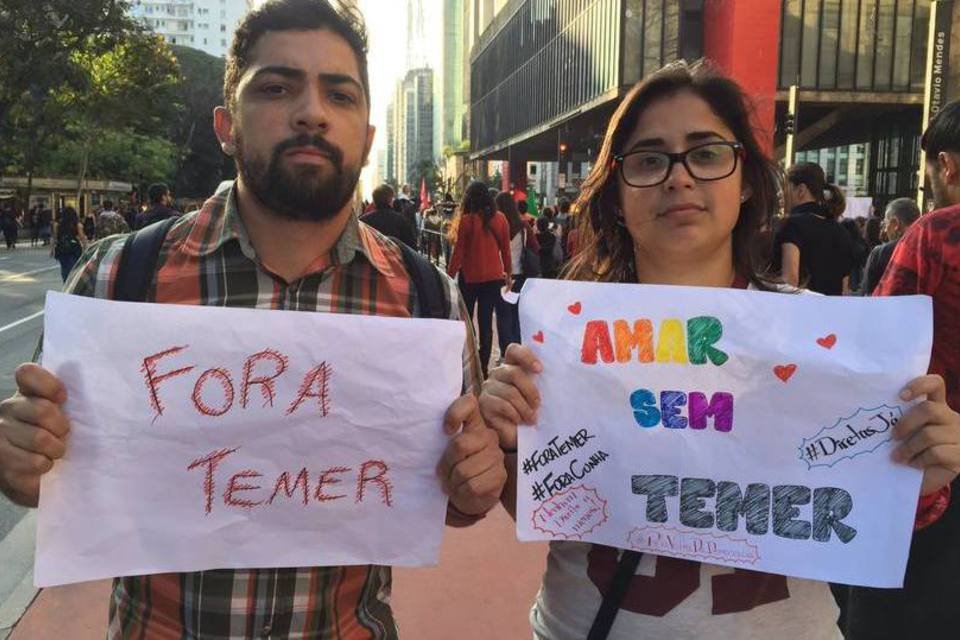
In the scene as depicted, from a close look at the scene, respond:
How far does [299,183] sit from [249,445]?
56 cm

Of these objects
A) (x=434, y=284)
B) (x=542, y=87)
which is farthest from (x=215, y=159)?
(x=434, y=284)

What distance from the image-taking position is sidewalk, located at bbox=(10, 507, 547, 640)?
334 centimetres

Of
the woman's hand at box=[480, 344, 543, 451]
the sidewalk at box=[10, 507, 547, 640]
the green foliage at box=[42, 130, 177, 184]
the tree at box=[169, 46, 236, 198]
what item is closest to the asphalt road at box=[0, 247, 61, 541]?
the sidewalk at box=[10, 507, 547, 640]

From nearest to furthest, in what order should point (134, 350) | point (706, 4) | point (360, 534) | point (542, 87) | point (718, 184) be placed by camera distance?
point (134, 350)
point (360, 534)
point (718, 184)
point (706, 4)
point (542, 87)

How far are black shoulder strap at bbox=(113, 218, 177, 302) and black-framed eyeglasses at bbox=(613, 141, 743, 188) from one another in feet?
3.49

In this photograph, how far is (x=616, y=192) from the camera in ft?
6.49

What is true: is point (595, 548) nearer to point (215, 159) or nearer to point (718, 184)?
point (718, 184)

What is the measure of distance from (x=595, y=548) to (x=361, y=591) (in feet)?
1.68

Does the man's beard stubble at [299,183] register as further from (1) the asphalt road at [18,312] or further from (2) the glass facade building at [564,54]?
(2) the glass facade building at [564,54]

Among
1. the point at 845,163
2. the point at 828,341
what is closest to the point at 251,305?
the point at 828,341

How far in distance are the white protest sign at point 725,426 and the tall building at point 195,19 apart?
537 ft

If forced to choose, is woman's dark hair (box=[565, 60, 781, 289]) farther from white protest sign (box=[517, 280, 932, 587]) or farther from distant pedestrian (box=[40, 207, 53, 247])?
distant pedestrian (box=[40, 207, 53, 247])

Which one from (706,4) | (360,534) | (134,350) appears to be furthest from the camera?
(706,4)

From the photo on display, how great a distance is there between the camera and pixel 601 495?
1.65m
